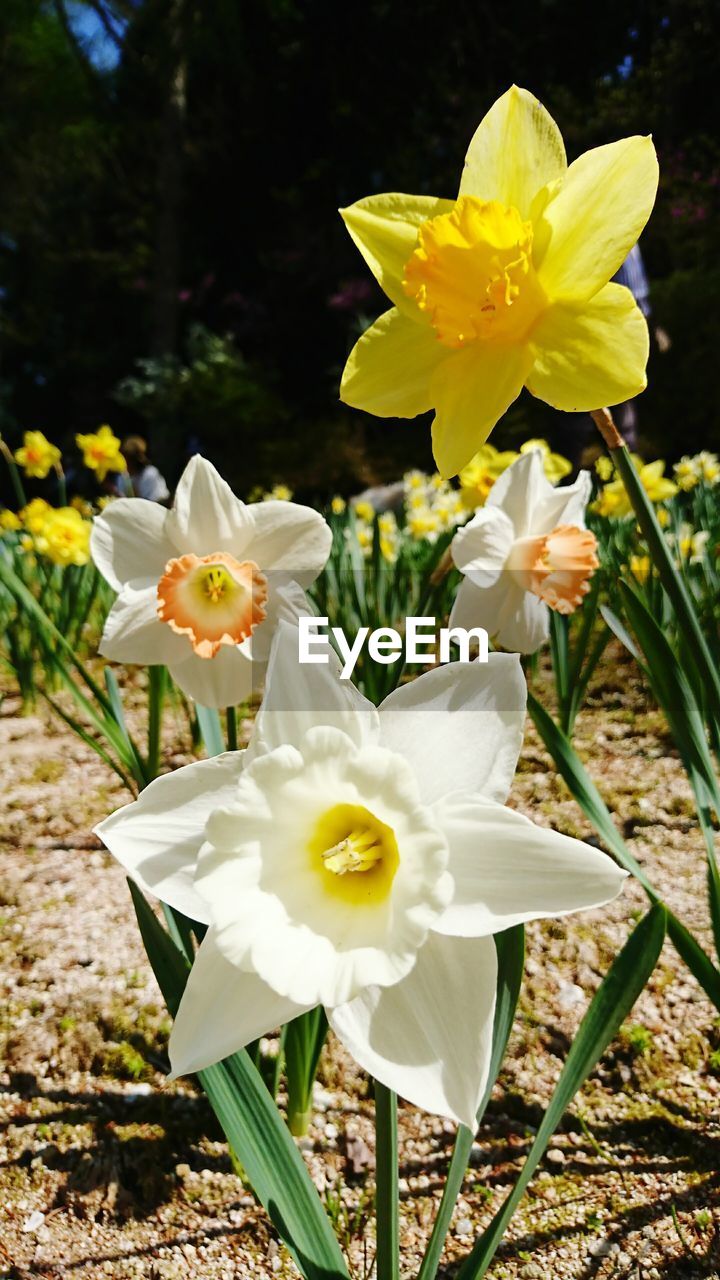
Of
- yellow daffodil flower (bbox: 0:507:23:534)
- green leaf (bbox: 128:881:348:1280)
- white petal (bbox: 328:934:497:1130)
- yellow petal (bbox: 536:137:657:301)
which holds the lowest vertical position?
green leaf (bbox: 128:881:348:1280)

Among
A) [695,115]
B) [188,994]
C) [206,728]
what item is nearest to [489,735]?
[188,994]

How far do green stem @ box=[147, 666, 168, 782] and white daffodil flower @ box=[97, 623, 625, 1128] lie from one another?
698 mm

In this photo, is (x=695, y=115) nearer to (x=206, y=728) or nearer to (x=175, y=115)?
(x=175, y=115)

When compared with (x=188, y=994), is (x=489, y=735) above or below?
above

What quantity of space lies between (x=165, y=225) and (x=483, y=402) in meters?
11.3

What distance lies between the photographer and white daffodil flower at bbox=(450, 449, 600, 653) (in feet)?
2.89

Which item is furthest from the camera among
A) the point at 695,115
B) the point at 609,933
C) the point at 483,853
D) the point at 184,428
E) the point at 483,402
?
the point at 184,428

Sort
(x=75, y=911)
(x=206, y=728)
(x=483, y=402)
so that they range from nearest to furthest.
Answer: (x=483, y=402) → (x=206, y=728) → (x=75, y=911)

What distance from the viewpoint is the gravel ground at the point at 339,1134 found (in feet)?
2.68

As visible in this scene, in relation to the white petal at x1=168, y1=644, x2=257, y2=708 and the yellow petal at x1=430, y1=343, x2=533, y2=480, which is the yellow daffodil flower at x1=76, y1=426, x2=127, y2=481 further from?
the yellow petal at x1=430, y1=343, x2=533, y2=480

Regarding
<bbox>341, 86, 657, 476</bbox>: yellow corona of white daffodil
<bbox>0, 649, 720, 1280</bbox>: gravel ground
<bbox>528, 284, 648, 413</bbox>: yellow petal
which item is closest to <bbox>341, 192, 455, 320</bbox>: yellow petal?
<bbox>341, 86, 657, 476</bbox>: yellow corona of white daffodil

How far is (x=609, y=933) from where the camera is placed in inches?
51.6

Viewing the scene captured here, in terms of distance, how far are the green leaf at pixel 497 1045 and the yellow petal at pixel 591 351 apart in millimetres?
390

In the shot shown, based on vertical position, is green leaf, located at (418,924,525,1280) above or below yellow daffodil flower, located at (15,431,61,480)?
below
